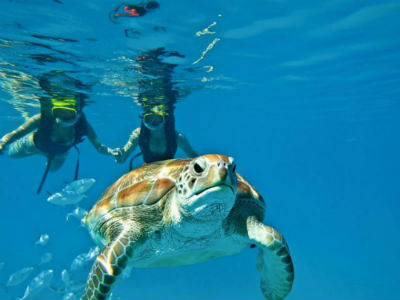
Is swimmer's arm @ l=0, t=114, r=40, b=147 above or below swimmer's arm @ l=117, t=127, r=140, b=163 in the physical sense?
above

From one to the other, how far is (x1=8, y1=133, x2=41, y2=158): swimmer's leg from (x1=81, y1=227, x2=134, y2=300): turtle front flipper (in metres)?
7.51

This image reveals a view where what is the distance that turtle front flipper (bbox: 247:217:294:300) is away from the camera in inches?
118

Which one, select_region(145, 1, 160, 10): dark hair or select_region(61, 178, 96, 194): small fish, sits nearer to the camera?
select_region(145, 1, 160, 10): dark hair

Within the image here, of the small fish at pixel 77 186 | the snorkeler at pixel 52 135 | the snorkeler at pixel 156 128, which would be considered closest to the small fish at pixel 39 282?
the small fish at pixel 77 186

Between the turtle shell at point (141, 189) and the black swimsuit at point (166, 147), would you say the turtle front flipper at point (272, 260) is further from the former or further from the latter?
Answer: the black swimsuit at point (166, 147)

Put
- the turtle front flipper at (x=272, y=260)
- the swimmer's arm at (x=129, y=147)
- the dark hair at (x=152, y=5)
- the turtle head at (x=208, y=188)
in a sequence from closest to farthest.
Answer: the turtle head at (x=208, y=188) → the turtle front flipper at (x=272, y=260) → the dark hair at (x=152, y=5) → the swimmer's arm at (x=129, y=147)

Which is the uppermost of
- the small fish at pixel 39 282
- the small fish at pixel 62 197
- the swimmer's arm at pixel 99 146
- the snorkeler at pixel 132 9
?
the snorkeler at pixel 132 9

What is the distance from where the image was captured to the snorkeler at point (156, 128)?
8172mm

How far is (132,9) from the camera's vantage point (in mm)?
6812

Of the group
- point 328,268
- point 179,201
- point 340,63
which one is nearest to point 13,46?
point 179,201

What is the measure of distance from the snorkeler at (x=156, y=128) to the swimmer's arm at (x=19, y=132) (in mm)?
2798

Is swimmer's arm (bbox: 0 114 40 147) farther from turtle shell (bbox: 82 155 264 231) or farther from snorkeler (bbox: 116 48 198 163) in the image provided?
turtle shell (bbox: 82 155 264 231)

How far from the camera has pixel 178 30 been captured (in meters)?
8.16

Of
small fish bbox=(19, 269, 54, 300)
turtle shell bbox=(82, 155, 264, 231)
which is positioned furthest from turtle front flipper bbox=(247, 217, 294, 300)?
small fish bbox=(19, 269, 54, 300)
